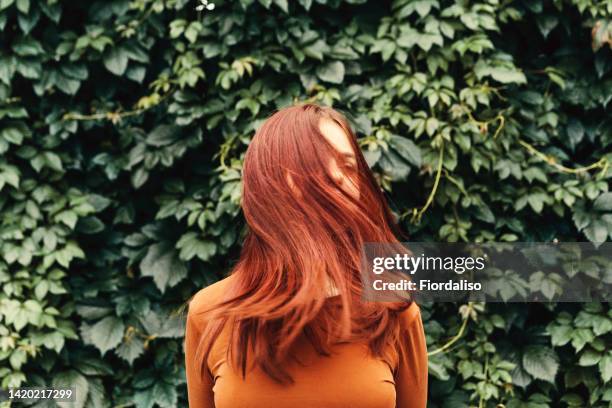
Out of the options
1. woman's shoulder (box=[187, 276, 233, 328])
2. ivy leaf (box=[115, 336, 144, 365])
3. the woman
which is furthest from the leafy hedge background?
the woman

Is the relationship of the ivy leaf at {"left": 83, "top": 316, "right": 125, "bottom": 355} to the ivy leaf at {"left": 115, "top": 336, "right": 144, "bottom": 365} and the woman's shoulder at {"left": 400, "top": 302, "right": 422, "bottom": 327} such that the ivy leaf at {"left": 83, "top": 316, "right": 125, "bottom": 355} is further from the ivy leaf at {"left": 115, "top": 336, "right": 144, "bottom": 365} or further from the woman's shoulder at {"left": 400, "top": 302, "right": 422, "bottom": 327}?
the woman's shoulder at {"left": 400, "top": 302, "right": 422, "bottom": 327}

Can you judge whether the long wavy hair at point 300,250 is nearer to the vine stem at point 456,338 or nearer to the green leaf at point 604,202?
the vine stem at point 456,338

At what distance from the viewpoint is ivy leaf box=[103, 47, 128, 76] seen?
10.9 feet

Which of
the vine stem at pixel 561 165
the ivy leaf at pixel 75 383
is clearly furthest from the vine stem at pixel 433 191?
the ivy leaf at pixel 75 383

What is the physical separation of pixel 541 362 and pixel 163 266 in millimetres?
1612

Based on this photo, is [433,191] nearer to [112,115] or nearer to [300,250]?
[112,115]

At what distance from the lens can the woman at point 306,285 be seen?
1.64 m

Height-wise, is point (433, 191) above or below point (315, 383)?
above

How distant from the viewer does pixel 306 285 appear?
5.26ft

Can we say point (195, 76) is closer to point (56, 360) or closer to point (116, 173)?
point (116, 173)

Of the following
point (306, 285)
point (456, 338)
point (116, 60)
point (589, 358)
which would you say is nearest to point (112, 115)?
point (116, 60)

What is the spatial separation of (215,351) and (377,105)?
169 cm

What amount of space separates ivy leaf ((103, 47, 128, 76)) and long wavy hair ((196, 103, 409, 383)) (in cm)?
180

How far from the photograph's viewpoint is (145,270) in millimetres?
3248
